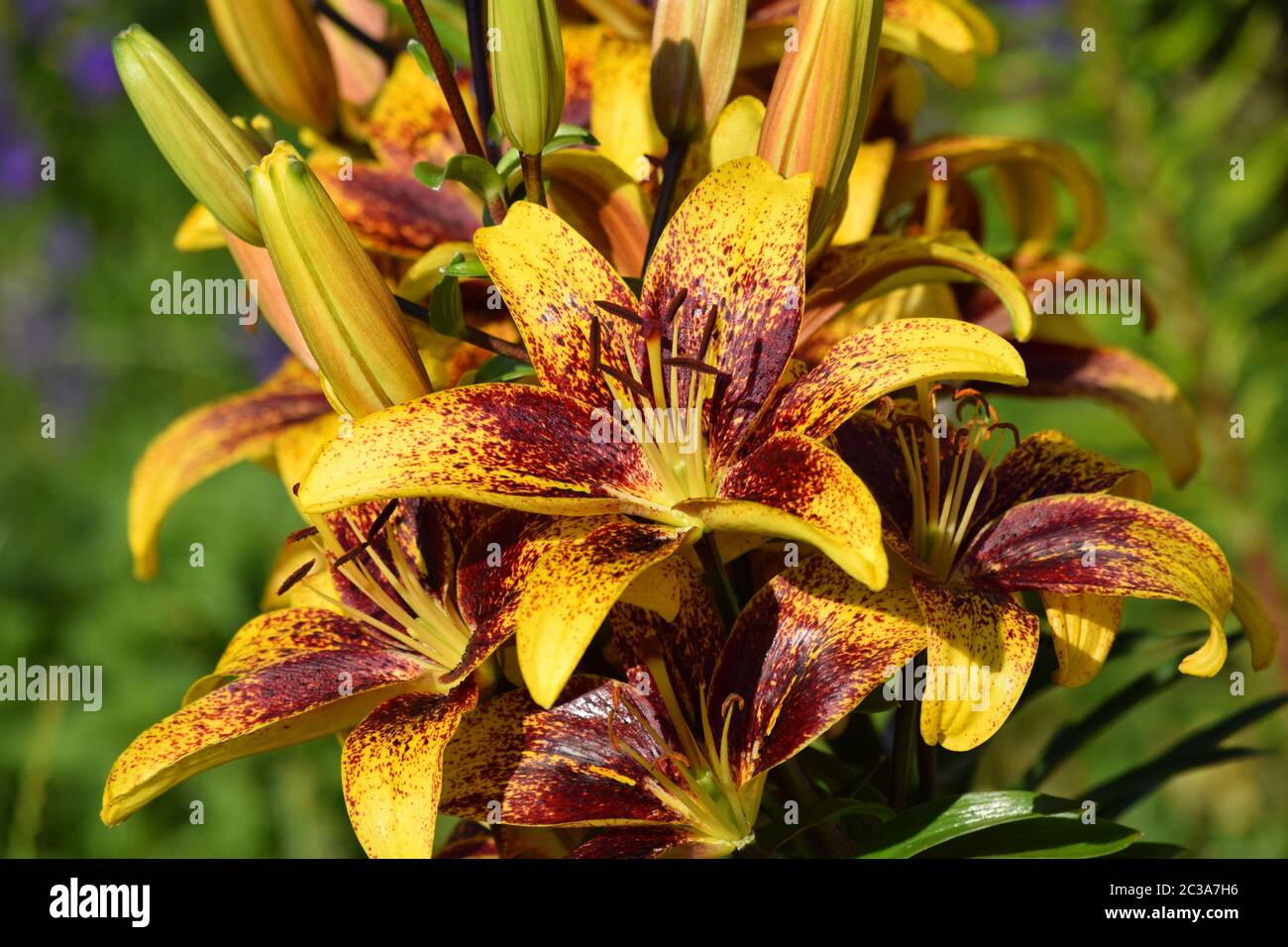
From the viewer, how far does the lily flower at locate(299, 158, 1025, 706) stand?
1.53 ft

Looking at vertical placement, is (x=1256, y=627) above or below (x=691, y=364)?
below

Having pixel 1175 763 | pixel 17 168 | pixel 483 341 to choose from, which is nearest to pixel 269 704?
pixel 483 341

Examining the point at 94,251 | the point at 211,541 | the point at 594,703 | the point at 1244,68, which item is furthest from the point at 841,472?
the point at 94,251

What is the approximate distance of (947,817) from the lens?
21.8 inches

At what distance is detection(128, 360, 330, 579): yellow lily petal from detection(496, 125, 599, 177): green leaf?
169 mm

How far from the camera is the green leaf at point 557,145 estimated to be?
0.58 meters

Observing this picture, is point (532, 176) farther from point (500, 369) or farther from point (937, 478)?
point (937, 478)

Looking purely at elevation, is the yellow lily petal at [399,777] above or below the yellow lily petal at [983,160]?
below

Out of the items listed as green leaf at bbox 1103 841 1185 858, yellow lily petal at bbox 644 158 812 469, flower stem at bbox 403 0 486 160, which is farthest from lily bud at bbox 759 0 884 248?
green leaf at bbox 1103 841 1185 858

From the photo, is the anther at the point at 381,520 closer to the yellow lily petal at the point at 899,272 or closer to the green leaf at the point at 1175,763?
the yellow lily petal at the point at 899,272

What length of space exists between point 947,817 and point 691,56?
1.14ft

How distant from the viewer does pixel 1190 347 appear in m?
1.40

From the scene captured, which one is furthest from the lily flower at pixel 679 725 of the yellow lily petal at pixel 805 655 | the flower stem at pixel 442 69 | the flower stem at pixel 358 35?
the flower stem at pixel 358 35

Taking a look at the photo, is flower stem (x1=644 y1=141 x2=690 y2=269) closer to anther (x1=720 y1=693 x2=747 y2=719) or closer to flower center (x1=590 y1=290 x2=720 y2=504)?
flower center (x1=590 y1=290 x2=720 y2=504)
